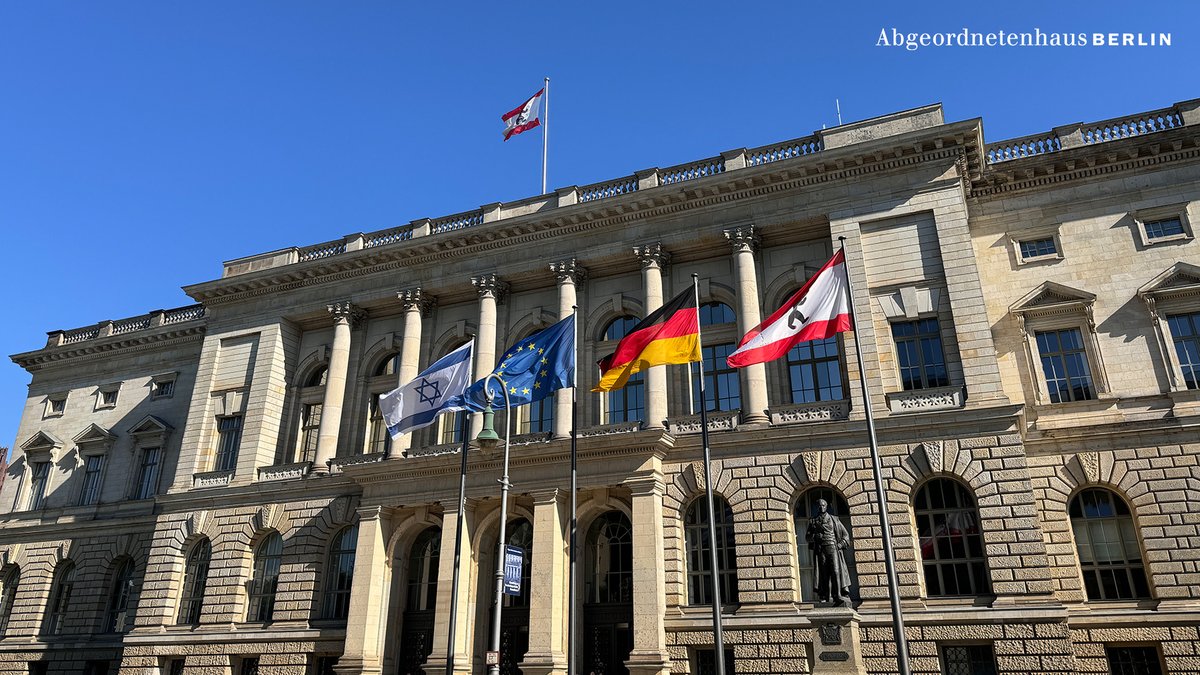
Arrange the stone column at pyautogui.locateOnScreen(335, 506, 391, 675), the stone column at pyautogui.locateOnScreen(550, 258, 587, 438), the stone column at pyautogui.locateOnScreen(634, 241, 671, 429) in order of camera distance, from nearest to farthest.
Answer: the stone column at pyautogui.locateOnScreen(335, 506, 391, 675) → the stone column at pyautogui.locateOnScreen(634, 241, 671, 429) → the stone column at pyautogui.locateOnScreen(550, 258, 587, 438)

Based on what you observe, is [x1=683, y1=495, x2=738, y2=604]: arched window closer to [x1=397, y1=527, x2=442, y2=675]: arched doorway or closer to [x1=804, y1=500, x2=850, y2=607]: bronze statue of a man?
[x1=804, y1=500, x2=850, y2=607]: bronze statue of a man

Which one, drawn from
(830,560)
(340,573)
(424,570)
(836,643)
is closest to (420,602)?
(424,570)

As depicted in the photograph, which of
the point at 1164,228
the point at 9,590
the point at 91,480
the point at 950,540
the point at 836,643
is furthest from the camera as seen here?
the point at 91,480

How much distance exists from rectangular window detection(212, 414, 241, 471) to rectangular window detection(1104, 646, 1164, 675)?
1352 inches

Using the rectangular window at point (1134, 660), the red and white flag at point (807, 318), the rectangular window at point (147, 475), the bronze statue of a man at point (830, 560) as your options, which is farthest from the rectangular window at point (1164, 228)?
the rectangular window at point (147, 475)

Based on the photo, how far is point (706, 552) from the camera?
28109mm

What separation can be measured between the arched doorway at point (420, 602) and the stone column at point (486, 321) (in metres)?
5.10

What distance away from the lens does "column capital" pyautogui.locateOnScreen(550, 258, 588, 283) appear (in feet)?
112

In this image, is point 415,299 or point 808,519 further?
point 415,299

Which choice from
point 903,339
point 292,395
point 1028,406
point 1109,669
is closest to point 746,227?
point 903,339

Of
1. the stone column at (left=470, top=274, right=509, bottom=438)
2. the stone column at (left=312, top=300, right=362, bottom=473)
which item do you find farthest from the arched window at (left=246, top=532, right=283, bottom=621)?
the stone column at (left=470, top=274, right=509, bottom=438)

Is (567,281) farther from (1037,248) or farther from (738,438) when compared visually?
(1037,248)

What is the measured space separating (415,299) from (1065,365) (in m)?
25.6

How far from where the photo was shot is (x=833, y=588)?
20562 mm
